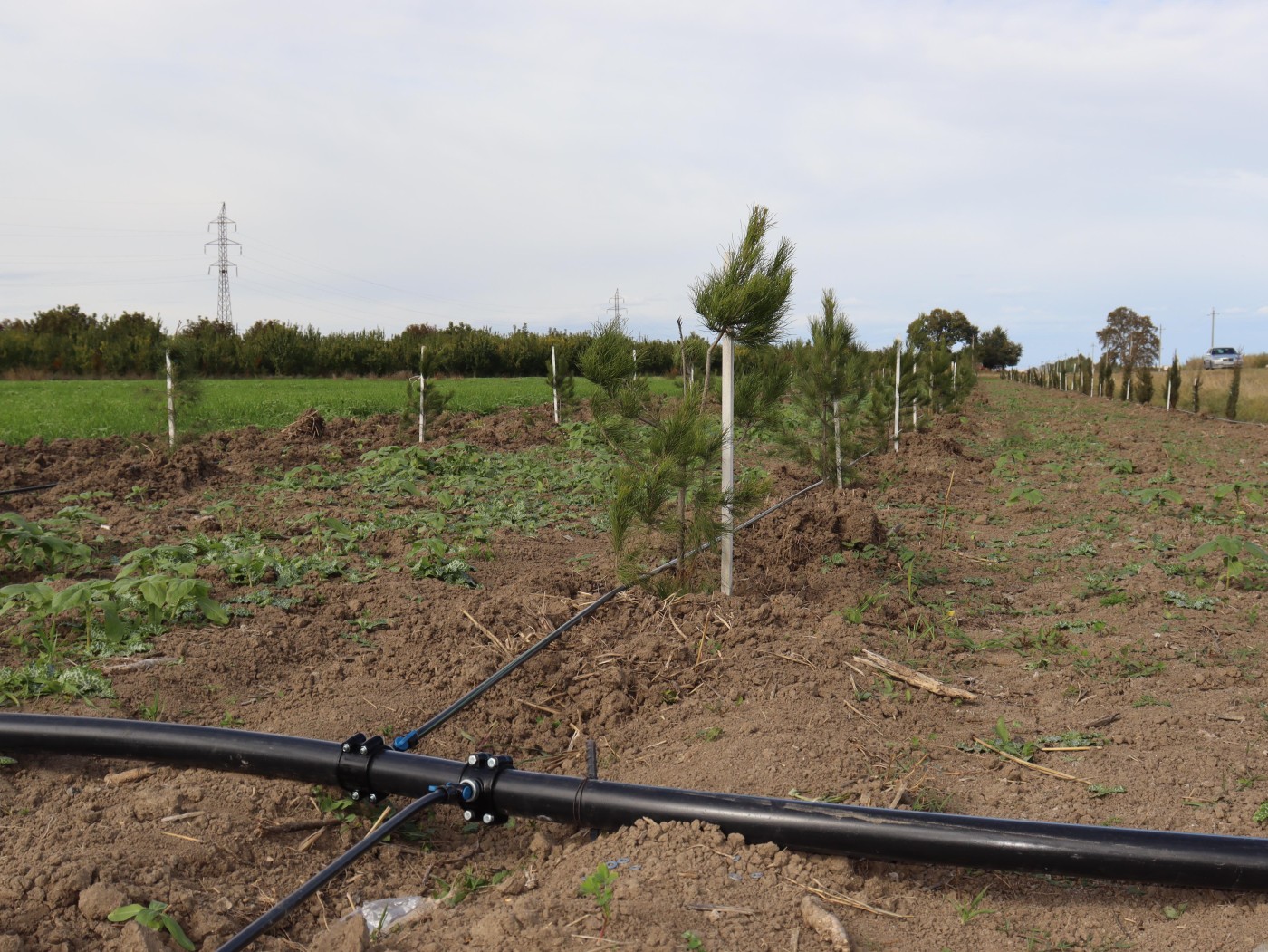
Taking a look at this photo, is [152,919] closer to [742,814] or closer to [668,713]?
[742,814]

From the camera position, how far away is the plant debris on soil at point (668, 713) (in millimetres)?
2461

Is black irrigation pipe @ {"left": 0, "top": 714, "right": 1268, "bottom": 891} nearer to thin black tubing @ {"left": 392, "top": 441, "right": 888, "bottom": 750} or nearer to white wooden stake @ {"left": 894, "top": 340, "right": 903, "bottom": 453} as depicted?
thin black tubing @ {"left": 392, "top": 441, "right": 888, "bottom": 750}

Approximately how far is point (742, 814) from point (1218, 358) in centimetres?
5779

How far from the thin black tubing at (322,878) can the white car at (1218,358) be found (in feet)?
186

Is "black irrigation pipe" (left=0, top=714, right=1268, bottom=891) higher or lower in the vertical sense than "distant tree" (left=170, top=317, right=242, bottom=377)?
lower

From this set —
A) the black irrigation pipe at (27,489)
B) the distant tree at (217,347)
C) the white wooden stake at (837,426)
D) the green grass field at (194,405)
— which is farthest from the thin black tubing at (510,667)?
→ the distant tree at (217,347)

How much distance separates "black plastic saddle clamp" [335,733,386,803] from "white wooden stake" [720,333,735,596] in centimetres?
277

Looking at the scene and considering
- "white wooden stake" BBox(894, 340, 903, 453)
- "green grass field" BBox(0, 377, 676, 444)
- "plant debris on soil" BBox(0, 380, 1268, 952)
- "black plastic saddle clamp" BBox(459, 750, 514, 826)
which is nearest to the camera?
"plant debris on soil" BBox(0, 380, 1268, 952)

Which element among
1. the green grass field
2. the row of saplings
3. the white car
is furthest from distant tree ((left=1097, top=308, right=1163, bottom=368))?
the row of saplings

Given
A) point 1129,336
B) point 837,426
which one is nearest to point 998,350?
point 1129,336

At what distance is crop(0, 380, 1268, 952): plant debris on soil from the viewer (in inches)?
96.9

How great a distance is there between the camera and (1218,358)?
49469mm

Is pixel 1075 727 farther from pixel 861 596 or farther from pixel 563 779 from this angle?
pixel 563 779

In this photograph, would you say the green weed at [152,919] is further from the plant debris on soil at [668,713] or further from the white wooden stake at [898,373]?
the white wooden stake at [898,373]
